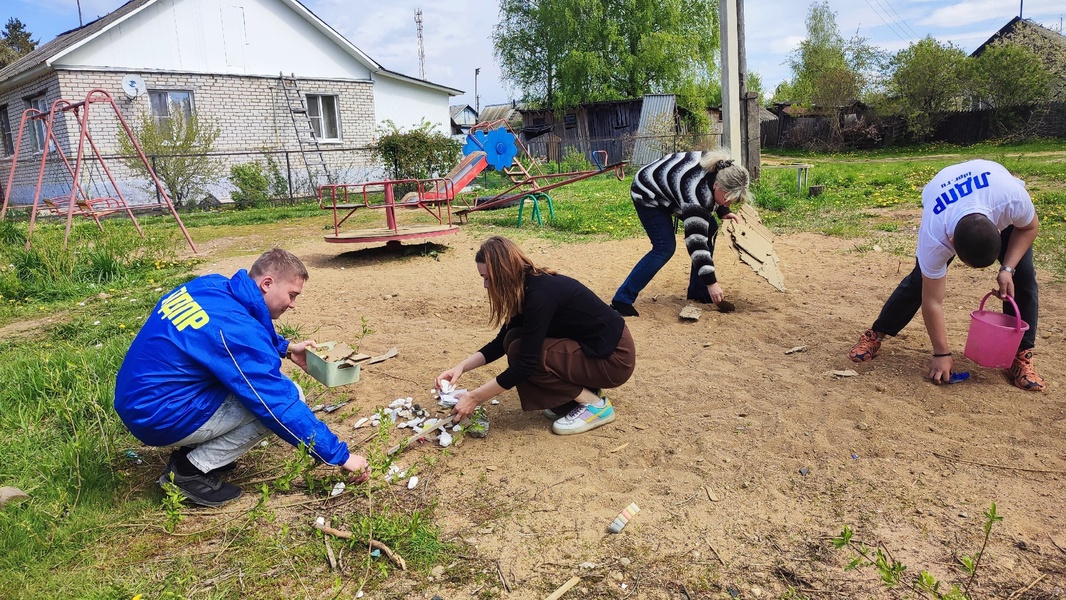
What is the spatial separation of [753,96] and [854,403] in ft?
31.7

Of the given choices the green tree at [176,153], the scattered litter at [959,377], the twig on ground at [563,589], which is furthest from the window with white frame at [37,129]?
the scattered litter at [959,377]

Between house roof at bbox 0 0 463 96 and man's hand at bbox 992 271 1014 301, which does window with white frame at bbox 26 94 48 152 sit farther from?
man's hand at bbox 992 271 1014 301

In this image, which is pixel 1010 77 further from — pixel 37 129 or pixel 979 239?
pixel 37 129

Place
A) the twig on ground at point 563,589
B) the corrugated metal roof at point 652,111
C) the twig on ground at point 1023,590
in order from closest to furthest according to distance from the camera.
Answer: the twig on ground at point 1023,590, the twig on ground at point 563,589, the corrugated metal roof at point 652,111

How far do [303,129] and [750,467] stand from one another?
58.1ft

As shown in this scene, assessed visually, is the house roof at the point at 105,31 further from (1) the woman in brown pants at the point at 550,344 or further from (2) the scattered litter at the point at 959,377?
(2) the scattered litter at the point at 959,377

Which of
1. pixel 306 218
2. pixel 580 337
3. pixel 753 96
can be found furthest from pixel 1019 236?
pixel 306 218

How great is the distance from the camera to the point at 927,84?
24.0 metres

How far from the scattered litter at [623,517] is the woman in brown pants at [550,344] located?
707 millimetres

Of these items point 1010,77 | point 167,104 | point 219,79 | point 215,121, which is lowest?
point 215,121

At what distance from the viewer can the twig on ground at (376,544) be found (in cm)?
232

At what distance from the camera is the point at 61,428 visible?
335cm

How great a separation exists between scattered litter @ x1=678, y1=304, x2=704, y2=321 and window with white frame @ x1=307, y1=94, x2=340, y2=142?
613 inches

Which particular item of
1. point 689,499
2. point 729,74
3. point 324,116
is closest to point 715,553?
point 689,499
